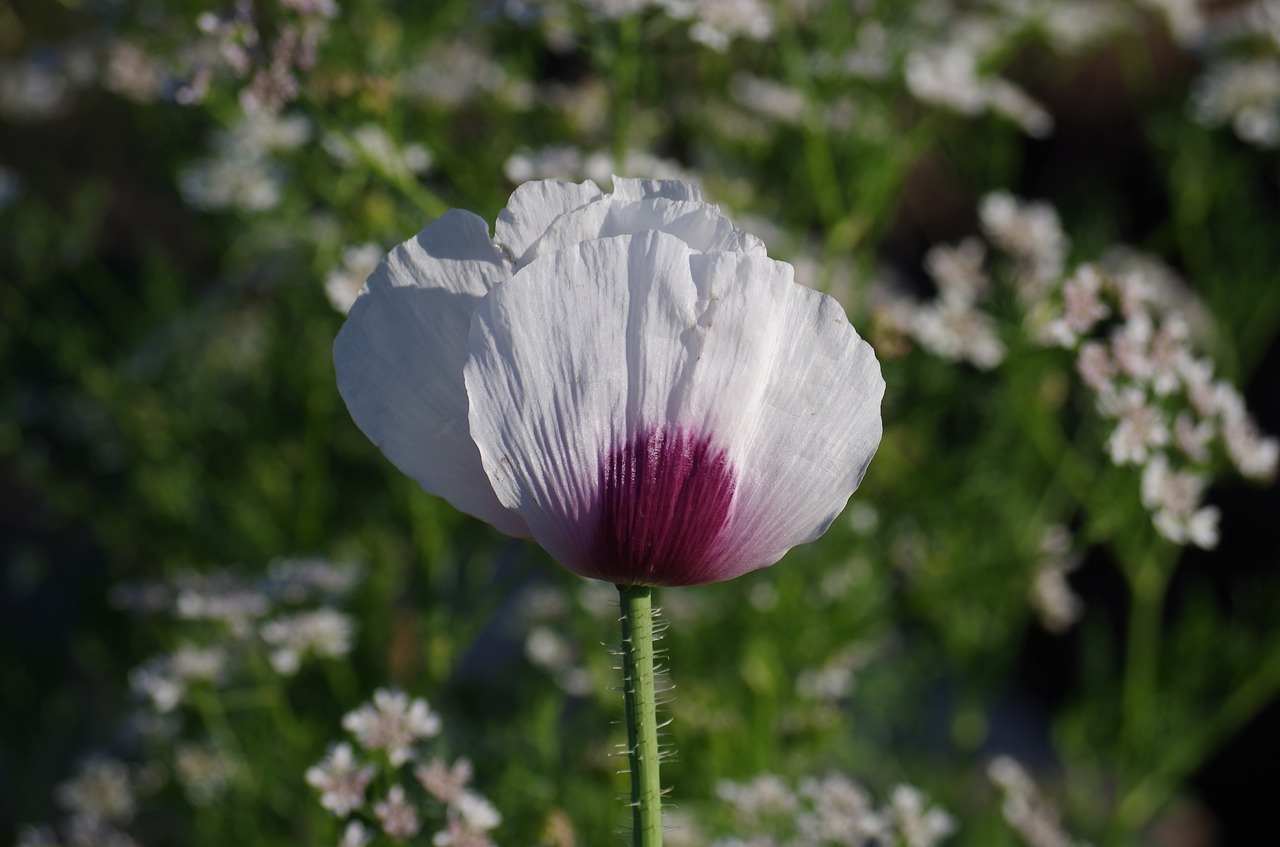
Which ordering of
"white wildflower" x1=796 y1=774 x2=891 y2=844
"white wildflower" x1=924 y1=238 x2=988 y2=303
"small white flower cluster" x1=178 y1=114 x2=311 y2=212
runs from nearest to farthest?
"white wildflower" x1=796 y1=774 x2=891 y2=844 < "white wildflower" x1=924 y1=238 x2=988 y2=303 < "small white flower cluster" x1=178 y1=114 x2=311 y2=212

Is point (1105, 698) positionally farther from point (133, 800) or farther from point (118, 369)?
point (118, 369)

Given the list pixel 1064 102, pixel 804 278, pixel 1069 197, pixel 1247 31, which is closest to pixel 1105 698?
pixel 804 278

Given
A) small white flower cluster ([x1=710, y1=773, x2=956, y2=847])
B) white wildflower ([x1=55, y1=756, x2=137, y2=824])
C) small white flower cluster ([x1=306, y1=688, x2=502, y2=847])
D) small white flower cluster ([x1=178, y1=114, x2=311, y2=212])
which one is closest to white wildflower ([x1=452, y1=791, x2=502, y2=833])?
small white flower cluster ([x1=306, y1=688, x2=502, y2=847])

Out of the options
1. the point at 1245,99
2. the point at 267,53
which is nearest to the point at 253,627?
the point at 267,53

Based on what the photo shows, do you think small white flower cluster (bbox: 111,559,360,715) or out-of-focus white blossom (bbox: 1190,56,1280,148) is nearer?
small white flower cluster (bbox: 111,559,360,715)

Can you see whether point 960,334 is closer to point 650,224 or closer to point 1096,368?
point 1096,368

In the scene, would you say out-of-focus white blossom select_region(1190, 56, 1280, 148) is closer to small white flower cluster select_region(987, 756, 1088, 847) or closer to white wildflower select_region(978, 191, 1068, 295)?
white wildflower select_region(978, 191, 1068, 295)
